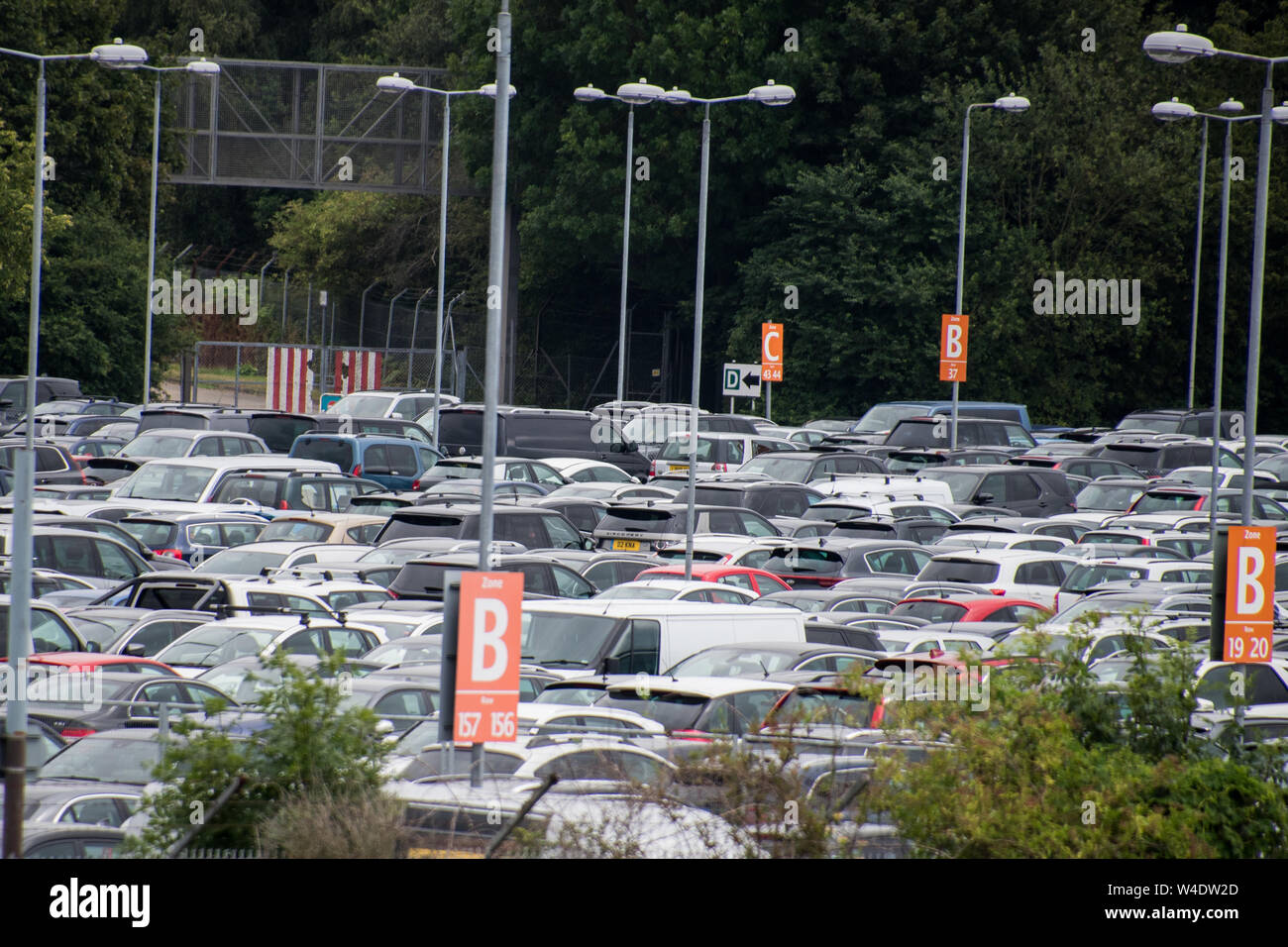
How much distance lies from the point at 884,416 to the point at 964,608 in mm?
24304

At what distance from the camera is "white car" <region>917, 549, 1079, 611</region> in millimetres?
21406

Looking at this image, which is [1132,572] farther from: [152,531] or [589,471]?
[589,471]

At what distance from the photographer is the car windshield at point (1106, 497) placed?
99.8 ft

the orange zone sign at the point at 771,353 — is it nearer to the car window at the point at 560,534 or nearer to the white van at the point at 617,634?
the car window at the point at 560,534

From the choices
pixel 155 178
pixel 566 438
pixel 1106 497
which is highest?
pixel 155 178

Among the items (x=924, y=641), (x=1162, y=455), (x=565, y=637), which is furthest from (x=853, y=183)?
(x=565, y=637)

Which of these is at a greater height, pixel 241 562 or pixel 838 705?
pixel 241 562

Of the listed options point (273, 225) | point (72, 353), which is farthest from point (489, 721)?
point (273, 225)

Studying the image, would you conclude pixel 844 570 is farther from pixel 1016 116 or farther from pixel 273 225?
pixel 273 225

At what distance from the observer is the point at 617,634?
15406 millimetres

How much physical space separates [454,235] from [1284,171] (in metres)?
29.5

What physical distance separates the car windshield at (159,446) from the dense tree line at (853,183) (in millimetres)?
21147

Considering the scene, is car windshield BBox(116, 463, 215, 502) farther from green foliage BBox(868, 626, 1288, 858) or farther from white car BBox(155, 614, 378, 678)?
green foliage BBox(868, 626, 1288, 858)

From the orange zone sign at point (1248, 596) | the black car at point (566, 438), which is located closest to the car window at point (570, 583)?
the orange zone sign at point (1248, 596)
